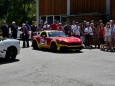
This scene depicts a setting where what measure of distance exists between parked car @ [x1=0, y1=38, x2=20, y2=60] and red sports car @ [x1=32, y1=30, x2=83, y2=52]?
4.07 metres

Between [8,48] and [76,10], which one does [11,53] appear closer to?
[8,48]

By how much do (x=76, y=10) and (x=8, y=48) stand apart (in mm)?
16998

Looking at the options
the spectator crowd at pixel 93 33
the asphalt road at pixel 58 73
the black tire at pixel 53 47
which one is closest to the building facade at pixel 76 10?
the spectator crowd at pixel 93 33

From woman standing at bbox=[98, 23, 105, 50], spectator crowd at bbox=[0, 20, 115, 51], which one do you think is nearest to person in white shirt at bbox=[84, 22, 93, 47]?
spectator crowd at bbox=[0, 20, 115, 51]

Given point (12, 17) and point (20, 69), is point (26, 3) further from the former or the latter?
point (20, 69)

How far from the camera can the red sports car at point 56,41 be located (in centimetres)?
1922

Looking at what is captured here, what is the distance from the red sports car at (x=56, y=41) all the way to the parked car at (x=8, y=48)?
13.3 ft

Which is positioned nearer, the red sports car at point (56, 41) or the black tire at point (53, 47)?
the red sports car at point (56, 41)

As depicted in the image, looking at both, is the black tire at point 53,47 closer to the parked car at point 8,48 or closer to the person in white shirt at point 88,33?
the person in white shirt at point 88,33

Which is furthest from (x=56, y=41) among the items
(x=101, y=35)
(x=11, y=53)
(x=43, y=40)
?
(x=11, y=53)

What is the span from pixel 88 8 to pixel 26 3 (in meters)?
33.9

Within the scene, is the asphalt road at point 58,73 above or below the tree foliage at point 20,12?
below

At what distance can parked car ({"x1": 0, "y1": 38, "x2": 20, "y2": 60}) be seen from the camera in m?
14.9

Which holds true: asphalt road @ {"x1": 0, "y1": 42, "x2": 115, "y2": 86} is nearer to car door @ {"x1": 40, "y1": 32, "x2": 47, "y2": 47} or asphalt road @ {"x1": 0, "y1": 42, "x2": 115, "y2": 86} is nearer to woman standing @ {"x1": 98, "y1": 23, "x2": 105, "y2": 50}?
car door @ {"x1": 40, "y1": 32, "x2": 47, "y2": 47}
